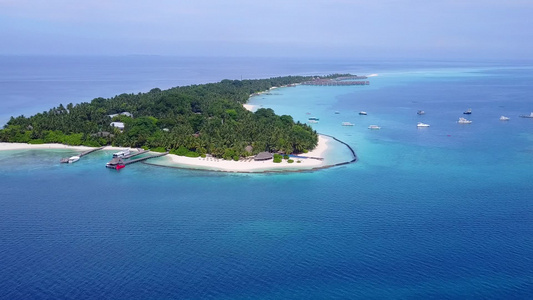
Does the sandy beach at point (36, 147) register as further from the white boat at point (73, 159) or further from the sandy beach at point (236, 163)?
the sandy beach at point (236, 163)

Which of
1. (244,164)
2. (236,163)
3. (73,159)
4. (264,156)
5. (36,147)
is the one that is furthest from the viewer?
(36,147)

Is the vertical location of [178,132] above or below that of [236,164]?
above

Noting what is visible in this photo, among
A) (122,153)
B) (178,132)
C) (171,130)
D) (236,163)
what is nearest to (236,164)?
(236,163)

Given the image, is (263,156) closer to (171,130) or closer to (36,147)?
(171,130)

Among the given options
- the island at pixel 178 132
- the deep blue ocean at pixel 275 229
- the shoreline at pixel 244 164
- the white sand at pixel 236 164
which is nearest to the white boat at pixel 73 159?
the deep blue ocean at pixel 275 229

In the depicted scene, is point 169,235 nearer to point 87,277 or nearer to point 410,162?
point 87,277

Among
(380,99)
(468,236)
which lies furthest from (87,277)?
(380,99)
